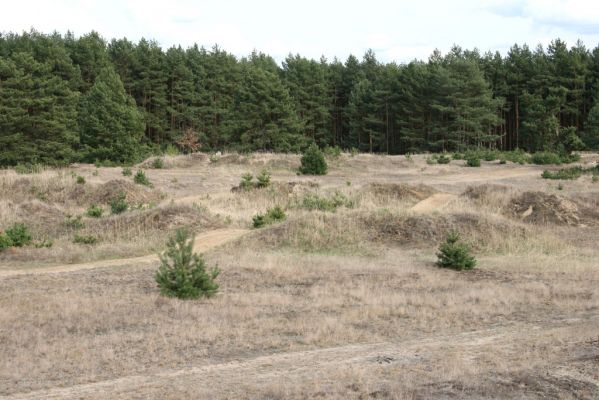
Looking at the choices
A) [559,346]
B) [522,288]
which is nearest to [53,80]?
[522,288]

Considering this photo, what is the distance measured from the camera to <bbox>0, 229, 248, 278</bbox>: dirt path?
17641mm

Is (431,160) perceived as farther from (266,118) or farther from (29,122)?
(29,122)

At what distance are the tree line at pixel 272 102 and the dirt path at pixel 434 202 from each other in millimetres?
22201

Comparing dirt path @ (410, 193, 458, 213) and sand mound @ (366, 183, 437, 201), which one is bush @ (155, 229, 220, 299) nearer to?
dirt path @ (410, 193, 458, 213)

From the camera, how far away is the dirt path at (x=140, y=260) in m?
17.6

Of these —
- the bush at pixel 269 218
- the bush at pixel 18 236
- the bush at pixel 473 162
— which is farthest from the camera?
the bush at pixel 473 162

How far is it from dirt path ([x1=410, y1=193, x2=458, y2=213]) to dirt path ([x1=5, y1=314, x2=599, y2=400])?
54.7ft

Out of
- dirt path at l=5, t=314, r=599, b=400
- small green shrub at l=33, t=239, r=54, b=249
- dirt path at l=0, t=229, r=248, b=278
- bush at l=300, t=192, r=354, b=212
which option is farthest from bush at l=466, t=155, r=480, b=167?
dirt path at l=5, t=314, r=599, b=400

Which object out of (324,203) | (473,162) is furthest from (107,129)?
(473,162)

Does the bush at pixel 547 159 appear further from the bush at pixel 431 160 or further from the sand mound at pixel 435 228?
the sand mound at pixel 435 228

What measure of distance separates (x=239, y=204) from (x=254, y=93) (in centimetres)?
4059

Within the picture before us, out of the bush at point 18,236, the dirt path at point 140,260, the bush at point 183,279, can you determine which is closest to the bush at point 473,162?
the dirt path at point 140,260

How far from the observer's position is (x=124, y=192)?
31016 millimetres

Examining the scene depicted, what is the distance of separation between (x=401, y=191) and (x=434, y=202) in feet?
7.19
